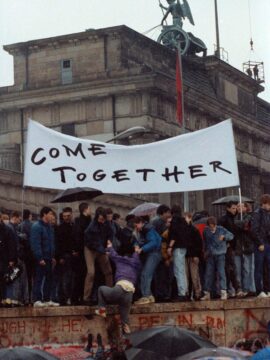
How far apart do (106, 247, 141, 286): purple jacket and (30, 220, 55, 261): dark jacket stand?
1023 millimetres

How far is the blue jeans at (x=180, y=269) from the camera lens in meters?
19.9

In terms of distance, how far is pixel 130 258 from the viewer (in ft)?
63.2

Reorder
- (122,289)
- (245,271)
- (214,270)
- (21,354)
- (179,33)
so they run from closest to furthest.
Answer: (21,354), (122,289), (214,270), (245,271), (179,33)

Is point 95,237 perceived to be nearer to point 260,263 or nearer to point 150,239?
point 150,239

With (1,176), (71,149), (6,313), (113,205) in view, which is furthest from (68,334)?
(113,205)

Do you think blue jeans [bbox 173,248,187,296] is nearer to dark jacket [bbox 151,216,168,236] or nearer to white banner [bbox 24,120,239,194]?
dark jacket [bbox 151,216,168,236]

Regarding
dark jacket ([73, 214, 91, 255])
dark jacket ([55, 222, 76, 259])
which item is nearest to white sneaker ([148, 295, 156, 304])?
dark jacket ([73, 214, 91, 255])

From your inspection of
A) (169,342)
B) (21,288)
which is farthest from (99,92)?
(169,342)

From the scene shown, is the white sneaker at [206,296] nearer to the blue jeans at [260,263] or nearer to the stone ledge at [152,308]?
the stone ledge at [152,308]

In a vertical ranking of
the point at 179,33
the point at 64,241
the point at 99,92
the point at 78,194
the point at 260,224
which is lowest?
the point at 64,241

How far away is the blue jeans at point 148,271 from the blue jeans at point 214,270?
1.10m

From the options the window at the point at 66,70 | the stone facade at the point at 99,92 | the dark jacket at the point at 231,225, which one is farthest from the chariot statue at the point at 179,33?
the dark jacket at the point at 231,225

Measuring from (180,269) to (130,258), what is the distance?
106 centimetres

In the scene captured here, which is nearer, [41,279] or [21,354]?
[21,354]
